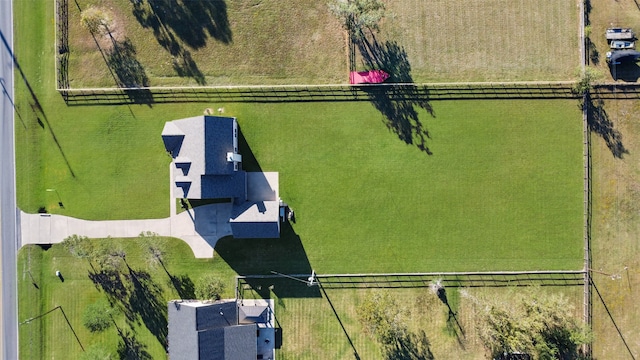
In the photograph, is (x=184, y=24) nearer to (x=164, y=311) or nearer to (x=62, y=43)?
(x=62, y=43)

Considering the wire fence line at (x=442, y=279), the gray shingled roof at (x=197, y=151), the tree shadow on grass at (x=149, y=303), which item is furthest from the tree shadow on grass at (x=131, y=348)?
the gray shingled roof at (x=197, y=151)

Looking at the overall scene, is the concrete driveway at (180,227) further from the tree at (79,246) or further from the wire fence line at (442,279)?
the wire fence line at (442,279)

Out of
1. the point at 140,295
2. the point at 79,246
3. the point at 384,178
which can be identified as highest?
the point at 384,178

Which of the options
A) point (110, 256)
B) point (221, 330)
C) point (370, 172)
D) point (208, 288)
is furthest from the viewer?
point (370, 172)

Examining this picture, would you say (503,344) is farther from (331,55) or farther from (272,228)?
(331,55)

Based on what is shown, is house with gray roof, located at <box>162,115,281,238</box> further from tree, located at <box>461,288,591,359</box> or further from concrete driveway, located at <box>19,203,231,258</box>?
tree, located at <box>461,288,591,359</box>

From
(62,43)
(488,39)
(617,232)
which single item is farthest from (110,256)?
(617,232)
